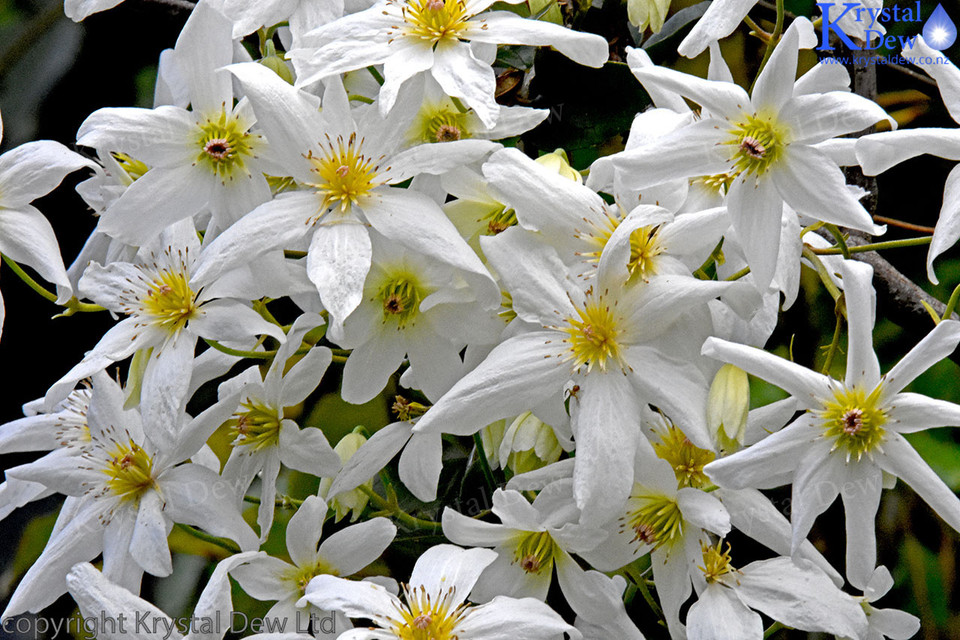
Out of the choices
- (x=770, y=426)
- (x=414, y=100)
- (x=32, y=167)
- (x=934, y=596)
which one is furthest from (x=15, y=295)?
(x=934, y=596)

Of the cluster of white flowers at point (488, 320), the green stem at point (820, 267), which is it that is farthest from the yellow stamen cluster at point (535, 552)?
the green stem at point (820, 267)

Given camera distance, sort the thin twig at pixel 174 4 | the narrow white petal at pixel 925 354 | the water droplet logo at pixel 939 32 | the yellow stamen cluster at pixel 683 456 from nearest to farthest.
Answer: the narrow white petal at pixel 925 354 < the yellow stamen cluster at pixel 683 456 < the water droplet logo at pixel 939 32 < the thin twig at pixel 174 4

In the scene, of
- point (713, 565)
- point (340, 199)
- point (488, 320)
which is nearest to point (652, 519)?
point (713, 565)

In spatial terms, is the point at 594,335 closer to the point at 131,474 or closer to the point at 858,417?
the point at 858,417

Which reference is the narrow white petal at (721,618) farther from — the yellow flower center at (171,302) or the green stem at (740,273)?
the yellow flower center at (171,302)

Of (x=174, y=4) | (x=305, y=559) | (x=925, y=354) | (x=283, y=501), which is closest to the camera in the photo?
(x=925, y=354)

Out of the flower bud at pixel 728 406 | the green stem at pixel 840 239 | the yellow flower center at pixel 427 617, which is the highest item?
the green stem at pixel 840 239

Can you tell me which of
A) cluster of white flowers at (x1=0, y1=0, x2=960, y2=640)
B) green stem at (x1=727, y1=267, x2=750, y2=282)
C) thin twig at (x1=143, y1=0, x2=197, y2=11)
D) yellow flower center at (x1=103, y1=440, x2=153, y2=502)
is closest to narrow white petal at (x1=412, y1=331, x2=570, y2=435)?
cluster of white flowers at (x1=0, y1=0, x2=960, y2=640)
